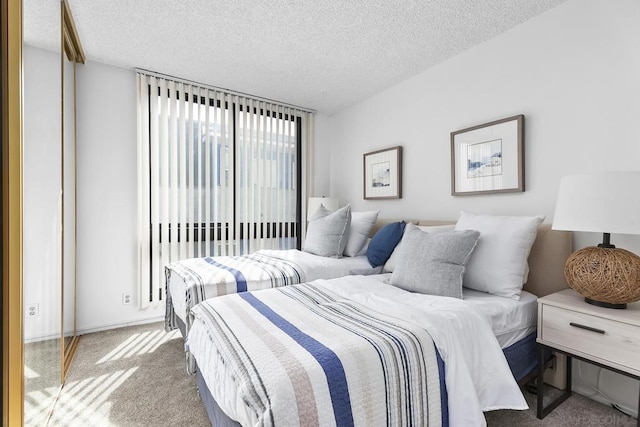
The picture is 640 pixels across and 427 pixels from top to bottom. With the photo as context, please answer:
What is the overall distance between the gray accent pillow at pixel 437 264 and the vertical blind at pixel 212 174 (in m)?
2.27

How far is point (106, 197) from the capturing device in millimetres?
3051

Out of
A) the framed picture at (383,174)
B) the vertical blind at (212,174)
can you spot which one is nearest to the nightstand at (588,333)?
the framed picture at (383,174)

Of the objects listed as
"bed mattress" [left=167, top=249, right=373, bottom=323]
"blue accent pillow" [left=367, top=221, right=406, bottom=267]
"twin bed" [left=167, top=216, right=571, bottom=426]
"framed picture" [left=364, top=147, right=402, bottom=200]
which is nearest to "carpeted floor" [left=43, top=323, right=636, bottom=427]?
"twin bed" [left=167, top=216, right=571, bottom=426]

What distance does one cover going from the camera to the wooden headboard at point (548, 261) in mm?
1968

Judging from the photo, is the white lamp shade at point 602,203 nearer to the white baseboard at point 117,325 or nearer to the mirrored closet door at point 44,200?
the mirrored closet door at point 44,200

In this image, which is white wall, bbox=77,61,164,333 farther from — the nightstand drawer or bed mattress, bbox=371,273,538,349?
the nightstand drawer

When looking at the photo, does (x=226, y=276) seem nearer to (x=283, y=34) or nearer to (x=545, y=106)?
(x=283, y=34)

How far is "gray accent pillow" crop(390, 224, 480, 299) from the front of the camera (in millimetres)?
1819

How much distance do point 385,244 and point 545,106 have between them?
5.04 feet

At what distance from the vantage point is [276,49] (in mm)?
2686

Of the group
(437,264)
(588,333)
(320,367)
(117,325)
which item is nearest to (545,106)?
(437,264)

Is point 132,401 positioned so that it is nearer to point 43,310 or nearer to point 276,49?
point 43,310

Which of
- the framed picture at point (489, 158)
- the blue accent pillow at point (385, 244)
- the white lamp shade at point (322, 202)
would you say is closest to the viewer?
the framed picture at point (489, 158)

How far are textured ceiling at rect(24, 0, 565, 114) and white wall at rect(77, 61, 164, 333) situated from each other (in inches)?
11.0
